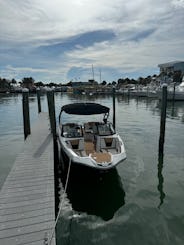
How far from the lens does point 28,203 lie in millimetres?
4406

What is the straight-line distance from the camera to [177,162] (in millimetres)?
9180

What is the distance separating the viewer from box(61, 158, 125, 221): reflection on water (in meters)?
5.99

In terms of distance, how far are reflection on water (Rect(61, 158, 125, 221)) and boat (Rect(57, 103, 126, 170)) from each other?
329 mm

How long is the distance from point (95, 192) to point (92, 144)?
2.38 m

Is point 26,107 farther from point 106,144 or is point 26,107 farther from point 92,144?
point 106,144

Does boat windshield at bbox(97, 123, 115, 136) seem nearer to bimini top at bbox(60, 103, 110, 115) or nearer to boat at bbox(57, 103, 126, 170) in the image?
boat at bbox(57, 103, 126, 170)

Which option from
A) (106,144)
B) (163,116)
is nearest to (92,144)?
(106,144)

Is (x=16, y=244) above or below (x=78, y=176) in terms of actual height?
above

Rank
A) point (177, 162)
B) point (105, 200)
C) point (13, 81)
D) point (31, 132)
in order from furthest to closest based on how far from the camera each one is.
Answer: point (13, 81) < point (31, 132) < point (177, 162) < point (105, 200)

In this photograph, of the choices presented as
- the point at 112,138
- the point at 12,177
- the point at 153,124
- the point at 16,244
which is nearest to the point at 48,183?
the point at 12,177

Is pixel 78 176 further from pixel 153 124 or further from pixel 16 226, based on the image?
pixel 153 124

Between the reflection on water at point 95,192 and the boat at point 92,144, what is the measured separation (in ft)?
1.08

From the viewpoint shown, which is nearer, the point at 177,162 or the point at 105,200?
the point at 105,200

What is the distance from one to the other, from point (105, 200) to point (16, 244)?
11.3 ft
